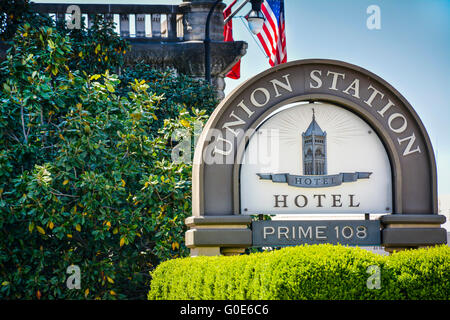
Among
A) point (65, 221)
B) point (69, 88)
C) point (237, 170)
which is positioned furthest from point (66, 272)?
A: point (237, 170)

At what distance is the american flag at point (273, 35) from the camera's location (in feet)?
47.7

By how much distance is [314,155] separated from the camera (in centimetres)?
843

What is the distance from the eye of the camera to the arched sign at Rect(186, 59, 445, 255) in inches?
333

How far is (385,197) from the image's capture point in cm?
869

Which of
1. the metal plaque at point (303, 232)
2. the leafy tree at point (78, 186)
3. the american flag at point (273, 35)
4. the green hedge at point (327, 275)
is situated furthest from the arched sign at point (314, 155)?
the american flag at point (273, 35)

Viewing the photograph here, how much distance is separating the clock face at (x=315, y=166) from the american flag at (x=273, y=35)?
6.04 m

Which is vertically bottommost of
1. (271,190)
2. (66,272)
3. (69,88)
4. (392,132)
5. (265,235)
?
(66,272)

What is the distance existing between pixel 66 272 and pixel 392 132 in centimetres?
500

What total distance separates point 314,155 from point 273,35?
6657mm

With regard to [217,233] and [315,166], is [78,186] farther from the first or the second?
[315,166]

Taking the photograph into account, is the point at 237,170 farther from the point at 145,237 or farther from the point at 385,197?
the point at 145,237

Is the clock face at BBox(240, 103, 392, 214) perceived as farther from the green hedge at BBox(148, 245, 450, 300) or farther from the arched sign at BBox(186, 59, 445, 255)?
the green hedge at BBox(148, 245, 450, 300)

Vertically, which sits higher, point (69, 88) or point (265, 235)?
point (69, 88)

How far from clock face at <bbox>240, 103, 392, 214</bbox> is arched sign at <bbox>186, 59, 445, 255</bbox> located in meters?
0.01
